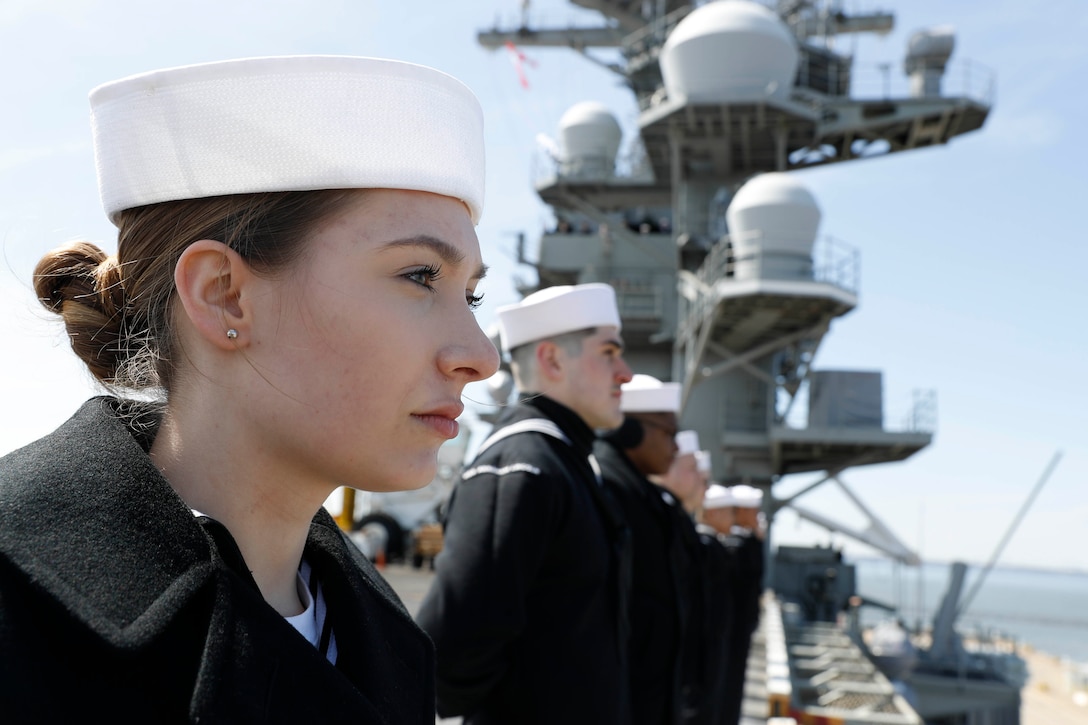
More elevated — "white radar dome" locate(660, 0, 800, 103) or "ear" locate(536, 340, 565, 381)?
"white radar dome" locate(660, 0, 800, 103)

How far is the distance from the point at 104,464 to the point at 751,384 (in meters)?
17.5

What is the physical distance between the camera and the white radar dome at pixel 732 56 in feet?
52.3

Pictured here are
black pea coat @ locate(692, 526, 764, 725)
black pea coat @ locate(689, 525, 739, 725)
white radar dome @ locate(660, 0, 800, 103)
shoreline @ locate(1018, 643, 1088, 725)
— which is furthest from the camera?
shoreline @ locate(1018, 643, 1088, 725)

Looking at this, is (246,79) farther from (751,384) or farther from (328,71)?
(751,384)

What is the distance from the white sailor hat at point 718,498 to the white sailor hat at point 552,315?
650 centimetres

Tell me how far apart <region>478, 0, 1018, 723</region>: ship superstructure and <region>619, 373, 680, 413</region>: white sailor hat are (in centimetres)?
955

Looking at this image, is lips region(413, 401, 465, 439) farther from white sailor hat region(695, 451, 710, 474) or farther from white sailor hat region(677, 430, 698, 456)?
white sailor hat region(677, 430, 698, 456)

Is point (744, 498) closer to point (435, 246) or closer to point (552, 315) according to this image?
point (552, 315)

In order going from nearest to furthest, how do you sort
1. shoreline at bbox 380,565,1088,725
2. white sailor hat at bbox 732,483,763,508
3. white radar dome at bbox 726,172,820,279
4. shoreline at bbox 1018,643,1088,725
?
white sailor hat at bbox 732,483,763,508 → white radar dome at bbox 726,172,820,279 → shoreline at bbox 380,565,1088,725 → shoreline at bbox 1018,643,1088,725

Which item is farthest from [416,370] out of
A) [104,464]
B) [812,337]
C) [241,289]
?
[812,337]

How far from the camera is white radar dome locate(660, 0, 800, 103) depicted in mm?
15953

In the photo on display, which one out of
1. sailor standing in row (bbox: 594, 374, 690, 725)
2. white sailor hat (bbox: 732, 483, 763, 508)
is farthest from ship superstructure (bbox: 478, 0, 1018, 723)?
sailor standing in row (bbox: 594, 374, 690, 725)

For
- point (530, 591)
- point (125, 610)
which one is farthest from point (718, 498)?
point (125, 610)

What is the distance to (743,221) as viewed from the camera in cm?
1530
